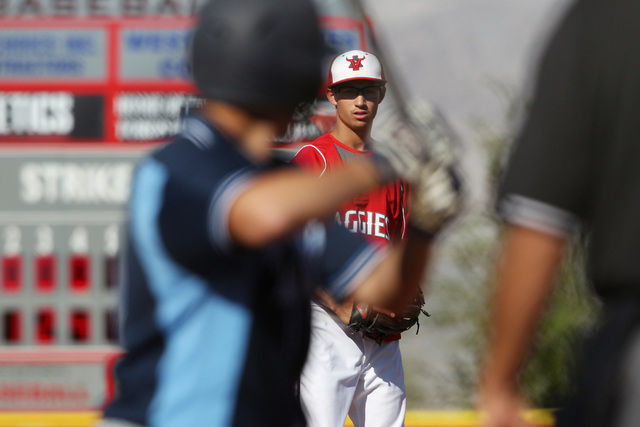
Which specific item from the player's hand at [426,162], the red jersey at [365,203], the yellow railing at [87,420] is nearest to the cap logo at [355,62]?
the red jersey at [365,203]

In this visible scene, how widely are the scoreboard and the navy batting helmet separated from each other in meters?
3.61

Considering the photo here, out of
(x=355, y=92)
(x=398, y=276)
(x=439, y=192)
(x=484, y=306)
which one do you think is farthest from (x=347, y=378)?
(x=484, y=306)

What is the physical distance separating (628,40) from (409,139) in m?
0.39

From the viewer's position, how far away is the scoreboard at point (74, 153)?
548 centimetres

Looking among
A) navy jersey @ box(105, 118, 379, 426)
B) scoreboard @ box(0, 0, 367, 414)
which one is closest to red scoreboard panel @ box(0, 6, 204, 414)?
scoreboard @ box(0, 0, 367, 414)

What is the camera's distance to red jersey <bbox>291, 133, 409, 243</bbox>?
3.75m

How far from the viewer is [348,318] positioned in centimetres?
372

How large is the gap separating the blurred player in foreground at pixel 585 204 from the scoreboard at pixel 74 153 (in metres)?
3.81

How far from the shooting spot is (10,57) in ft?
18.0

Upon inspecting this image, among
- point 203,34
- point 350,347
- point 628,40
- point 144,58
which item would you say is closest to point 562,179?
point 628,40

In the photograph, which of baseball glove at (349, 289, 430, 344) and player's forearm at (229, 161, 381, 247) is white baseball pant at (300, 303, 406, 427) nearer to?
baseball glove at (349, 289, 430, 344)

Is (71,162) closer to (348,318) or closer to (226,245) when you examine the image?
(348,318)

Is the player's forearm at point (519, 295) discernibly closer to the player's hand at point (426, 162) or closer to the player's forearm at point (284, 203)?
the player's hand at point (426, 162)

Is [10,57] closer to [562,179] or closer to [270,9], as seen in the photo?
[270,9]
